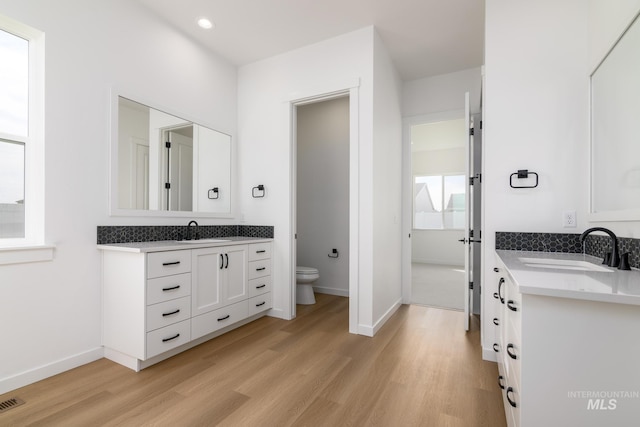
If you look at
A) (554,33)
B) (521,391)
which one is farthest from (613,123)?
(521,391)

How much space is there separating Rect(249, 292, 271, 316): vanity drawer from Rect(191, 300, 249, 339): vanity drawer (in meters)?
0.07

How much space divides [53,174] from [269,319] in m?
2.21

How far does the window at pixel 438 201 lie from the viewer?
7176 mm

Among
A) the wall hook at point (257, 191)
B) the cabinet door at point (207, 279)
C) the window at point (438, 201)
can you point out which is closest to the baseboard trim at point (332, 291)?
the wall hook at point (257, 191)

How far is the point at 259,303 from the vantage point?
3107 mm

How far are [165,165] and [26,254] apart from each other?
1.24 metres

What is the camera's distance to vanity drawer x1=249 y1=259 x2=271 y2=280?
3.01m

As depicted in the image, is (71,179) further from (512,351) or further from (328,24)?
(512,351)

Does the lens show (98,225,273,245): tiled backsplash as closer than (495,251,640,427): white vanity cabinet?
No

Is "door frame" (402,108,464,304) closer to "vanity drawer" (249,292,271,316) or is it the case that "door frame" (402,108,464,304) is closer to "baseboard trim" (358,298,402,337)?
"baseboard trim" (358,298,402,337)

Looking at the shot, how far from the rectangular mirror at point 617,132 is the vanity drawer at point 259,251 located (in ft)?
8.69

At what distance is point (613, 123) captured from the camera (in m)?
1.68

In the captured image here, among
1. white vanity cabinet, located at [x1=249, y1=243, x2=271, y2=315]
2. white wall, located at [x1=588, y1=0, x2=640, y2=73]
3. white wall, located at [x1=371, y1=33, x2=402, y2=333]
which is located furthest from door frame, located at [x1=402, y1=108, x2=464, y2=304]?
white wall, located at [x1=588, y1=0, x2=640, y2=73]

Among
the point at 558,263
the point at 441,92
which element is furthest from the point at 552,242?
the point at 441,92
